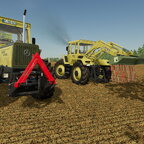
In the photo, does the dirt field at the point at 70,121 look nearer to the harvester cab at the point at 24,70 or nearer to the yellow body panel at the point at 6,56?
the harvester cab at the point at 24,70

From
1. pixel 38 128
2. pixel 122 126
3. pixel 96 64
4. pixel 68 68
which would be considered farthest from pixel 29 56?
pixel 68 68

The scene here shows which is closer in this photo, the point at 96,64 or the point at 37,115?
the point at 37,115

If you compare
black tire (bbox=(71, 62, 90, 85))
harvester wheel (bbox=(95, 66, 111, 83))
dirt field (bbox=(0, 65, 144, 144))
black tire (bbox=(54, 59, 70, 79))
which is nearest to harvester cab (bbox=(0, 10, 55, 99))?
dirt field (bbox=(0, 65, 144, 144))

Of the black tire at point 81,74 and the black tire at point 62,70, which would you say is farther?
the black tire at point 62,70

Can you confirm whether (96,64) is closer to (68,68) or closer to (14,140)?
(68,68)

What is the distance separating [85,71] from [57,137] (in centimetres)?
517

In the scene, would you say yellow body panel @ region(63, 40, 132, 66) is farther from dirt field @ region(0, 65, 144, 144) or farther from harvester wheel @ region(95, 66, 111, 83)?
dirt field @ region(0, 65, 144, 144)

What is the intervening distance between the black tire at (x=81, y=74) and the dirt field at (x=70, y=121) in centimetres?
272

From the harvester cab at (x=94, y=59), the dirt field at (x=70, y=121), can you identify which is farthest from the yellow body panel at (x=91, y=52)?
the dirt field at (x=70, y=121)

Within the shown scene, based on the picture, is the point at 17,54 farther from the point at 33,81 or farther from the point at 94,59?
the point at 94,59

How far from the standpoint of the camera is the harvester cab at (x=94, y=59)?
7766mm

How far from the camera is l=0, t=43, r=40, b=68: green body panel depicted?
428cm

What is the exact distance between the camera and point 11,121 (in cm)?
332

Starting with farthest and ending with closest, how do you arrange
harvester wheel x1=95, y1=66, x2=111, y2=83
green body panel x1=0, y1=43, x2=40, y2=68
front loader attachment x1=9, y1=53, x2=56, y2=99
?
harvester wheel x1=95, y1=66, x2=111, y2=83 < green body panel x1=0, y1=43, x2=40, y2=68 < front loader attachment x1=9, y1=53, x2=56, y2=99
